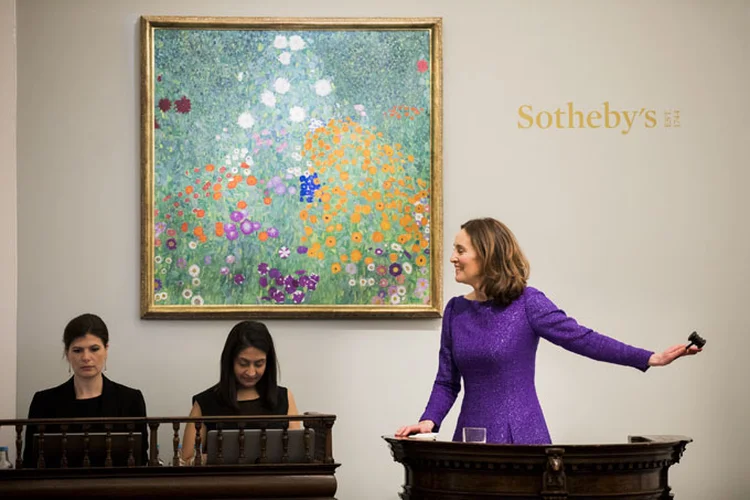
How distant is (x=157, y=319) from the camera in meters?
5.29

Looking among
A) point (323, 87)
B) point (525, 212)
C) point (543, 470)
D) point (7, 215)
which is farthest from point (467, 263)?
point (7, 215)

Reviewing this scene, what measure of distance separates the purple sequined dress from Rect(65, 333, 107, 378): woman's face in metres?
1.59

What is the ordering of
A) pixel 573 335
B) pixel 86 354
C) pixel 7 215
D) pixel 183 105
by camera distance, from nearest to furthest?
pixel 573 335 < pixel 86 354 < pixel 7 215 < pixel 183 105

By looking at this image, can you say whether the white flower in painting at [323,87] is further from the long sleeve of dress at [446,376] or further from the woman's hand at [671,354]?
the woman's hand at [671,354]

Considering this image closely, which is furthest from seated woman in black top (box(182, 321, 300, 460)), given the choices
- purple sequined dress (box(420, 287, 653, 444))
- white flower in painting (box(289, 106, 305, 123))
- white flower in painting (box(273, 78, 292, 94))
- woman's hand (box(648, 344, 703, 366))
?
woman's hand (box(648, 344, 703, 366))

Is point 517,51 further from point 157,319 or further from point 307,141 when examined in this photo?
point 157,319

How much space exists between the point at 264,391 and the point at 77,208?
1.39 m

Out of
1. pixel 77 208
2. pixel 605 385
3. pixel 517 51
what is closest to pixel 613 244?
pixel 605 385

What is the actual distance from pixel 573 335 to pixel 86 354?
2053mm

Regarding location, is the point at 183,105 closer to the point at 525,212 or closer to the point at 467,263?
the point at 525,212

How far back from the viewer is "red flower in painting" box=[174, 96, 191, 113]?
5.32 m

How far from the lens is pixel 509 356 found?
13.0ft

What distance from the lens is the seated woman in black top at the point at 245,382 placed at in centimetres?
466

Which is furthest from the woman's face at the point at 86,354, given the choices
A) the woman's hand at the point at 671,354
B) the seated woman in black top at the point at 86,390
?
the woman's hand at the point at 671,354
